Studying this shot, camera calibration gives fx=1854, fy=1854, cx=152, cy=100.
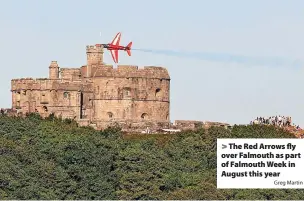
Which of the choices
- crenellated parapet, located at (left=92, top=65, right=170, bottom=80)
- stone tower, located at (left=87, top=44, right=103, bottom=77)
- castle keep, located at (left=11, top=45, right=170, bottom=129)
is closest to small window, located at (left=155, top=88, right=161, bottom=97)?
castle keep, located at (left=11, top=45, right=170, bottom=129)

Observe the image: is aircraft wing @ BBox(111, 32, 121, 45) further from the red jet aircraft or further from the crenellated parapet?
the crenellated parapet

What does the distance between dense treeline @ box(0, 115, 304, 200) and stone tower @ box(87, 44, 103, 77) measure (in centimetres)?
2448

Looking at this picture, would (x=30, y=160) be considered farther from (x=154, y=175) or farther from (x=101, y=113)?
(x=101, y=113)

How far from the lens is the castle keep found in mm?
172125

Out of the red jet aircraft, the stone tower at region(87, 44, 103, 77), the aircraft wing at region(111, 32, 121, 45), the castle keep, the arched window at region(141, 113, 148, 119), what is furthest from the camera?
the arched window at region(141, 113, 148, 119)

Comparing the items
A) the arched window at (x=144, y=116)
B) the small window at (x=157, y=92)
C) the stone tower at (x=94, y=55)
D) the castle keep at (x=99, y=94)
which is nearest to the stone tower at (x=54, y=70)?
the castle keep at (x=99, y=94)

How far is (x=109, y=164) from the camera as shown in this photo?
13250cm

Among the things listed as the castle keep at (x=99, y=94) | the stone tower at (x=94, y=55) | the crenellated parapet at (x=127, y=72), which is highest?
the stone tower at (x=94, y=55)

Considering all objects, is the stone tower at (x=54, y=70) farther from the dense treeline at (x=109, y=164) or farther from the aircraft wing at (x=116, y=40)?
the dense treeline at (x=109, y=164)

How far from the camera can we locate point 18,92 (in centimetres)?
A: 17562

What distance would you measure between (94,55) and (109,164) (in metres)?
44.9

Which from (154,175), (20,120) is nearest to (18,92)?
(20,120)

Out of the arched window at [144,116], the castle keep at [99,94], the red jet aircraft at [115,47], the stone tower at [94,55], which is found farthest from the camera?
the arched window at [144,116]

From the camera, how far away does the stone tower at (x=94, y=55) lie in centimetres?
17612
